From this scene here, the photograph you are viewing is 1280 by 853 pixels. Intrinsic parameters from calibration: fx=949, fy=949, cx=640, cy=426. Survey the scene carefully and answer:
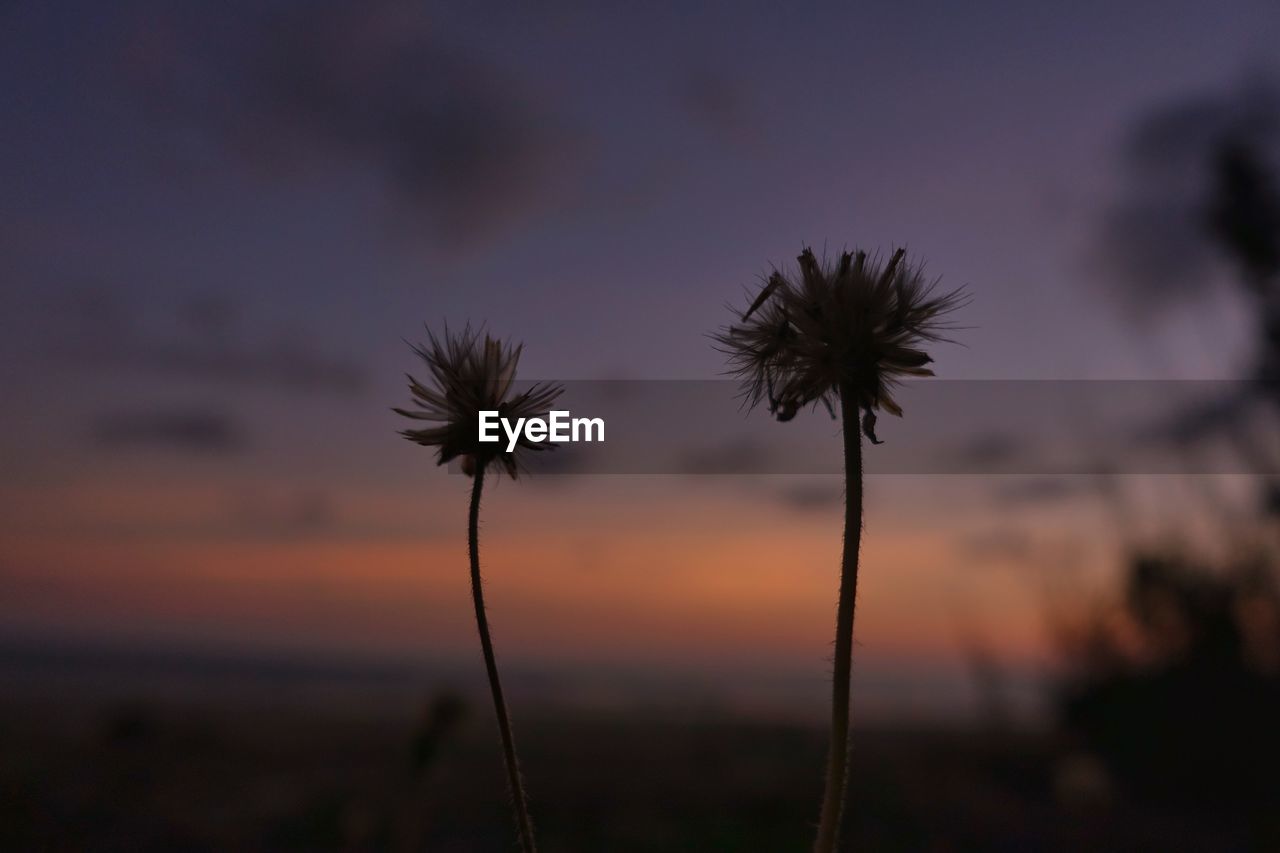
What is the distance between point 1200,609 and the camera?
25.1 metres

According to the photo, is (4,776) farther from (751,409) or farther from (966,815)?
(966,815)

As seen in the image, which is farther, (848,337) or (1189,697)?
(1189,697)

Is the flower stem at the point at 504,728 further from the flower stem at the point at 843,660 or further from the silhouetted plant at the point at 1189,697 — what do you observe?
the silhouetted plant at the point at 1189,697

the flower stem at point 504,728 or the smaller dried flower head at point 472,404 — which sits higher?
the smaller dried flower head at point 472,404

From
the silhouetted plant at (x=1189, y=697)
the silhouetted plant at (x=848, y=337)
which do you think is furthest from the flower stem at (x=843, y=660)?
the silhouetted plant at (x=1189, y=697)

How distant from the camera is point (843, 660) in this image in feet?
8.98

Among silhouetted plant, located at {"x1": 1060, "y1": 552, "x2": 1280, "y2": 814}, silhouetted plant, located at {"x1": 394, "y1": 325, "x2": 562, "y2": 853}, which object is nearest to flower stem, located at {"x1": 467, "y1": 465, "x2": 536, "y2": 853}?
silhouetted plant, located at {"x1": 394, "y1": 325, "x2": 562, "y2": 853}

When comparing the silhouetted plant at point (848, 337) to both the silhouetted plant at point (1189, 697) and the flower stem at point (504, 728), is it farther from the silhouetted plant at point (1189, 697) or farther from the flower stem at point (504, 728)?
the silhouetted plant at point (1189, 697)

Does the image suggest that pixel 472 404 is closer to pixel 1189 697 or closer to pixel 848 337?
pixel 848 337

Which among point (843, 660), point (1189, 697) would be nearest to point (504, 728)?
point (843, 660)

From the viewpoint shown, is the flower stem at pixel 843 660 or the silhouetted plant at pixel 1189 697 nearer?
the flower stem at pixel 843 660

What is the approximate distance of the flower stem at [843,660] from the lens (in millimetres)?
2643

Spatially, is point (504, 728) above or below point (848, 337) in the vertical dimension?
below

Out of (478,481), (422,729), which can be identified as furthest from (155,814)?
(478,481)
